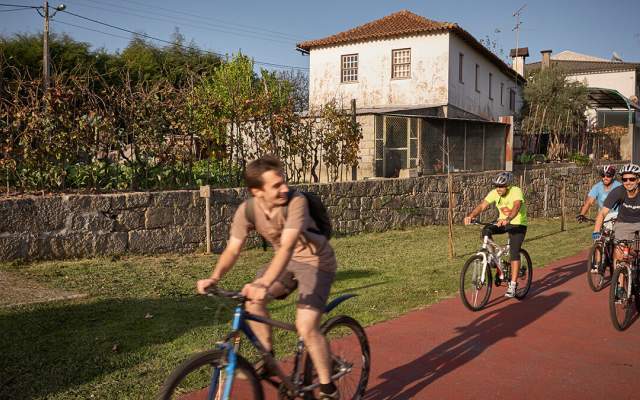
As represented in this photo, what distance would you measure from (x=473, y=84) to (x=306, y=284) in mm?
29406

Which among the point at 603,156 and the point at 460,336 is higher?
the point at 603,156

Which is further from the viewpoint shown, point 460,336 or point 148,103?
point 148,103

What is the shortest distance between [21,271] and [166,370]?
467 centimetres

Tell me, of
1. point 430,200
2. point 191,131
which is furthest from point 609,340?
point 430,200

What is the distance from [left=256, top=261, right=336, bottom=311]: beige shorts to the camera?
4004 millimetres

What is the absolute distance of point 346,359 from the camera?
4465 mm

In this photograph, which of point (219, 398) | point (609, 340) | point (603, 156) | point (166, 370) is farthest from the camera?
point (603, 156)

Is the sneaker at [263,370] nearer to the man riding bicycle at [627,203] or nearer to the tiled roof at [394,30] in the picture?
the man riding bicycle at [627,203]

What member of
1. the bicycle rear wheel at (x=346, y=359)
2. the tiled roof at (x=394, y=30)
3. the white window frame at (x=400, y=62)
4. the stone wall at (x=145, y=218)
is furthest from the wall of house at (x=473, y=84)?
the bicycle rear wheel at (x=346, y=359)

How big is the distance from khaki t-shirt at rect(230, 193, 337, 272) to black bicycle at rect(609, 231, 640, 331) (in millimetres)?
4286

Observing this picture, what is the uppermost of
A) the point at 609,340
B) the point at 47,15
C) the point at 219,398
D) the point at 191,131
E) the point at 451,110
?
the point at 47,15

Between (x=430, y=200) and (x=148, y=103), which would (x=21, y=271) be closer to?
(x=148, y=103)

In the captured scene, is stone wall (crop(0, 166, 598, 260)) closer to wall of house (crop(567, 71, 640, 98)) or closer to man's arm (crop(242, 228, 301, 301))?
man's arm (crop(242, 228, 301, 301))

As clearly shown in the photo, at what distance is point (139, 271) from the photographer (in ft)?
31.1
